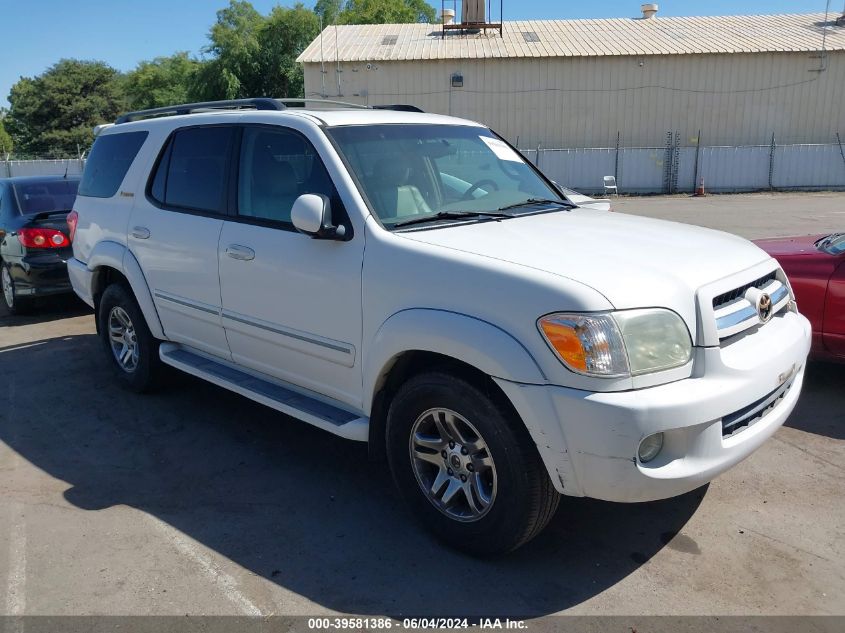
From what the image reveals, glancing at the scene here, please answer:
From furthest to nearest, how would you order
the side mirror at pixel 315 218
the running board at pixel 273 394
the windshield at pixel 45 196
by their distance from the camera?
the windshield at pixel 45 196
the running board at pixel 273 394
the side mirror at pixel 315 218

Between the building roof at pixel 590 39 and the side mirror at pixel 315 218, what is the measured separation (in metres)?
27.0

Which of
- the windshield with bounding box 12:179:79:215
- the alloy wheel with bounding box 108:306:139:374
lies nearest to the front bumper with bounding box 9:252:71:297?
the windshield with bounding box 12:179:79:215

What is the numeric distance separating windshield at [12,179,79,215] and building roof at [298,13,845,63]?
2133 centimetres

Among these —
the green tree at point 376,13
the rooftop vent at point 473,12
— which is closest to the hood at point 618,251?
the rooftop vent at point 473,12

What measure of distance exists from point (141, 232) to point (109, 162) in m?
1.03

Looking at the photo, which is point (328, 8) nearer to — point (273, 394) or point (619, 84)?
point (619, 84)

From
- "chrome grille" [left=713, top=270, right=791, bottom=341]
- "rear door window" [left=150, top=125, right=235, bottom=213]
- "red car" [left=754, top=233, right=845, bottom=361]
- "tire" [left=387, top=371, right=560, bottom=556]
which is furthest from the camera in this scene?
"red car" [left=754, top=233, right=845, bottom=361]

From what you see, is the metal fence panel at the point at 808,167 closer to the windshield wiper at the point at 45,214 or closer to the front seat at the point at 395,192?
the windshield wiper at the point at 45,214

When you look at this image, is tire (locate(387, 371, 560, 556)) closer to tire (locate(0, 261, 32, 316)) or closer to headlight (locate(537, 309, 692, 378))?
headlight (locate(537, 309, 692, 378))

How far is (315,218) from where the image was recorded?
351 cm

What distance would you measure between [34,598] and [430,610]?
174cm

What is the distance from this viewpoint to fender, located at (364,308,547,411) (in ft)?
9.42

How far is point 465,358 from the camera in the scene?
3021 millimetres

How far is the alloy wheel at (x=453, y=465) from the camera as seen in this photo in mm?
3203
